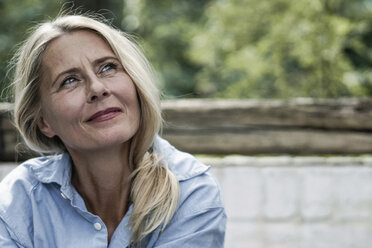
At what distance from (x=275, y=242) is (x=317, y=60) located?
2375 millimetres

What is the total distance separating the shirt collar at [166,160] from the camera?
1679mm

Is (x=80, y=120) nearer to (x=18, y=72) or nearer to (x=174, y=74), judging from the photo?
(x=18, y=72)

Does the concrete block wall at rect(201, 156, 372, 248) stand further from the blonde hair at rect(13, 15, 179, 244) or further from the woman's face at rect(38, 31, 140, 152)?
the woman's face at rect(38, 31, 140, 152)

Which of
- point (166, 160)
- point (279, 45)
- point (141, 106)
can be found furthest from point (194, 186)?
point (279, 45)

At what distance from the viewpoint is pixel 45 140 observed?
6.26 feet

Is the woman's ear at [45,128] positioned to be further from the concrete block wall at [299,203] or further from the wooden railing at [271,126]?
the concrete block wall at [299,203]

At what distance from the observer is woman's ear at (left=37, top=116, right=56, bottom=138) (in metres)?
1.79

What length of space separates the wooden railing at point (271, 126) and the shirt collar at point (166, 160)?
1037 mm

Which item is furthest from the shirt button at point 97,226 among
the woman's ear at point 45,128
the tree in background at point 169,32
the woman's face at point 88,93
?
the tree in background at point 169,32

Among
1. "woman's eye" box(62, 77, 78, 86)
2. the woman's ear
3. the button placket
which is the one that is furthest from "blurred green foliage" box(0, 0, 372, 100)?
the button placket

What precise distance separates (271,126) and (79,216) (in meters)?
1.49

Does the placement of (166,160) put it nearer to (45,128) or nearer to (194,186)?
(194,186)

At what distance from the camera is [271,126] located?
2.86 metres

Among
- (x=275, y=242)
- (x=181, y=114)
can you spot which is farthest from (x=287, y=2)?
(x=275, y=242)
